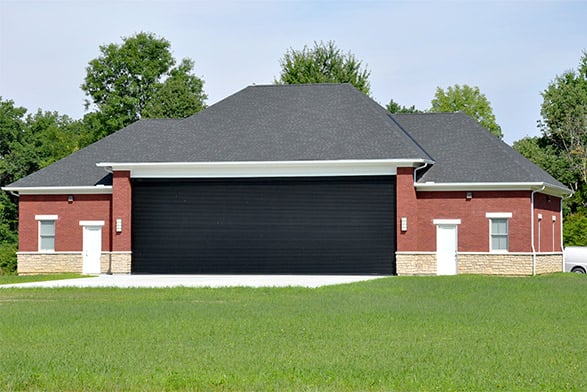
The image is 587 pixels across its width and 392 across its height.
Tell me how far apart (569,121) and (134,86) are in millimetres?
32673

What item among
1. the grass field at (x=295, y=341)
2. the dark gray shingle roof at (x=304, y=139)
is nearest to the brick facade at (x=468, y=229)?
the dark gray shingle roof at (x=304, y=139)

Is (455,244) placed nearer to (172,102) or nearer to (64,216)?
(64,216)

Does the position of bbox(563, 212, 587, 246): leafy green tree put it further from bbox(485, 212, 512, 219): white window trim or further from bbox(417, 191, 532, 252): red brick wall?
bbox(485, 212, 512, 219): white window trim

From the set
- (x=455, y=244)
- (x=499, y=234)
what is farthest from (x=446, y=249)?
(x=499, y=234)

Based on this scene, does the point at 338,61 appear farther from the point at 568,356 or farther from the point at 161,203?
the point at 568,356

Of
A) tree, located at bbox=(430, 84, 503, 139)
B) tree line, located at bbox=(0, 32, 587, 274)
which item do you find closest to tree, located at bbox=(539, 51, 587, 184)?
tree line, located at bbox=(0, 32, 587, 274)

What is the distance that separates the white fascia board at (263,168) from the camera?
4119 cm

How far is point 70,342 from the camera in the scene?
1698 cm

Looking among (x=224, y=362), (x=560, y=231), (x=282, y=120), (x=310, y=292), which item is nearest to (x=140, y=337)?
(x=224, y=362)

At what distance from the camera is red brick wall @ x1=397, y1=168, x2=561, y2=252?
41344 millimetres

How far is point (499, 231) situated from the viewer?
42.1 metres

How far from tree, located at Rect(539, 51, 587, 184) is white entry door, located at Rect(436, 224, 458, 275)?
106ft

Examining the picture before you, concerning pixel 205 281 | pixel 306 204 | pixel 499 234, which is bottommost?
pixel 205 281

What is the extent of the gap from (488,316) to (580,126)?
54.7 m
